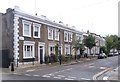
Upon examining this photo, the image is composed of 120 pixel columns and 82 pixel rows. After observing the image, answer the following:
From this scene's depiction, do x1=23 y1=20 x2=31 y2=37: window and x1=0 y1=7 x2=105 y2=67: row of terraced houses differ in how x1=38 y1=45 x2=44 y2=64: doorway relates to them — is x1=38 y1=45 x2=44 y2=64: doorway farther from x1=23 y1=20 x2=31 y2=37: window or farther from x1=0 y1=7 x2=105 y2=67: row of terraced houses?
x1=23 y1=20 x2=31 y2=37: window

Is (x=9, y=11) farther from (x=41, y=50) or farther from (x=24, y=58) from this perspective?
(x=41, y=50)

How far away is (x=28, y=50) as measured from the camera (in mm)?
32562

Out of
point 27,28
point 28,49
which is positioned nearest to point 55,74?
point 28,49

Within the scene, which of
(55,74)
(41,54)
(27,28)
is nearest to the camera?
(55,74)

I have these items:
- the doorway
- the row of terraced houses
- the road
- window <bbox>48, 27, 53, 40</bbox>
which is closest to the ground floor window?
the row of terraced houses

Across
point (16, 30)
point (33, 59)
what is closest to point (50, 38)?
point (33, 59)

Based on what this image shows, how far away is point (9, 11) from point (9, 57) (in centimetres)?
565

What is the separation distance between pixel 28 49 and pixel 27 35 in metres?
1.87

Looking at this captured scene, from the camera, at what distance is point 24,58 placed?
103 feet

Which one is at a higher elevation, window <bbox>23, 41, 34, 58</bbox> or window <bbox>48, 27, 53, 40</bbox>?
window <bbox>48, 27, 53, 40</bbox>

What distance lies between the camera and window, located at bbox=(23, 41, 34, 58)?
31.6 m

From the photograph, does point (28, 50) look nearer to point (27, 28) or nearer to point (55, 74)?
point (27, 28)

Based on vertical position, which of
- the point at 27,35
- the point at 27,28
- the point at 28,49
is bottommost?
the point at 28,49

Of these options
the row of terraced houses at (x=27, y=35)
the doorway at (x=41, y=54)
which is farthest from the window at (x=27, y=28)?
the doorway at (x=41, y=54)
